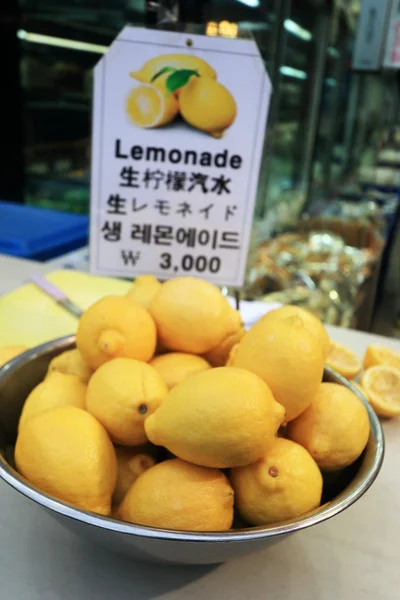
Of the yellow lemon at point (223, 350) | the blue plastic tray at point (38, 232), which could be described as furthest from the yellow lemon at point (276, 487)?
the blue plastic tray at point (38, 232)

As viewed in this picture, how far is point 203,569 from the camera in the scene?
55 centimetres

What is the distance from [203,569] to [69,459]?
0.65 ft

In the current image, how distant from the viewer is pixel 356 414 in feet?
1.83

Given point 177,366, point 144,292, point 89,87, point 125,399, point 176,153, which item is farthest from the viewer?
point 89,87

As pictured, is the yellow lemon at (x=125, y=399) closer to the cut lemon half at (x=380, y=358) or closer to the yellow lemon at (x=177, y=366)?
the yellow lemon at (x=177, y=366)

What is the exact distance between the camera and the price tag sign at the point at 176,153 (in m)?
0.94

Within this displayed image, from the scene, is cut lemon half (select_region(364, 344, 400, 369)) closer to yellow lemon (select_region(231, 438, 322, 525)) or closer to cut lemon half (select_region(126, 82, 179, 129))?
yellow lemon (select_region(231, 438, 322, 525))

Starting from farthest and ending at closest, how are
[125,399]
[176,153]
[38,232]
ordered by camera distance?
1. [38,232]
2. [176,153]
3. [125,399]

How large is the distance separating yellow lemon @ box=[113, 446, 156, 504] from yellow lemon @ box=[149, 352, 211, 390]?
85 mm

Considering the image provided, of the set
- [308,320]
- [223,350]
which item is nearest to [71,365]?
→ [223,350]

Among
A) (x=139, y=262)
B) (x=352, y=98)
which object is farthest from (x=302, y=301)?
(x=352, y=98)

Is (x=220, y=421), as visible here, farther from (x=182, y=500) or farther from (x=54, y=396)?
(x=54, y=396)

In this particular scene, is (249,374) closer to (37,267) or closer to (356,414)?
(356,414)

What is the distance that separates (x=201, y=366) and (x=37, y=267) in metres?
0.92
